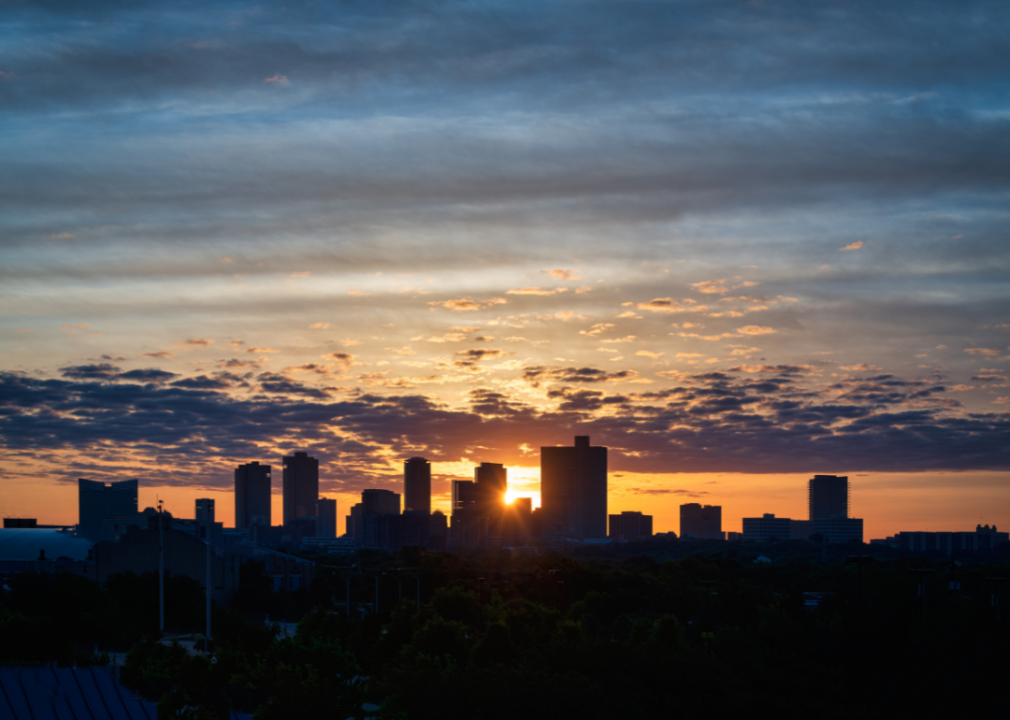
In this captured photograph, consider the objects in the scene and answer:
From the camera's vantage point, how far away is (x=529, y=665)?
51219 mm

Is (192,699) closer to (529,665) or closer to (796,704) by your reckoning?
(529,665)

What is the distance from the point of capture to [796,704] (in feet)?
141

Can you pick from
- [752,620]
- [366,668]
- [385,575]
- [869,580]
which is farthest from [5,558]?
[869,580]

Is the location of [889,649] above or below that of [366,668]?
above

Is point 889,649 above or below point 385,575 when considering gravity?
above

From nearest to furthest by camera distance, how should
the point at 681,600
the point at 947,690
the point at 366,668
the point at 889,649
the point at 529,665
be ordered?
the point at 947,690 < the point at 529,665 < the point at 889,649 < the point at 366,668 < the point at 681,600

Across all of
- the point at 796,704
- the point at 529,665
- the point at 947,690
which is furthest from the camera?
the point at 529,665

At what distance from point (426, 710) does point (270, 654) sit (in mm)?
10875

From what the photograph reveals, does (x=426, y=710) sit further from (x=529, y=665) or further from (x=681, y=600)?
(x=681, y=600)

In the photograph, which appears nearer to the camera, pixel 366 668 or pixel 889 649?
pixel 889 649

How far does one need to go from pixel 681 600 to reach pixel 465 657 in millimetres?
59031

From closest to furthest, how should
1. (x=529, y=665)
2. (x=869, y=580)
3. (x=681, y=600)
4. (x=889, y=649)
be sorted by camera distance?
(x=529, y=665) → (x=889, y=649) → (x=869, y=580) → (x=681, y=600)

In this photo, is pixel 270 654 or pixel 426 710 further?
pixel 270 654

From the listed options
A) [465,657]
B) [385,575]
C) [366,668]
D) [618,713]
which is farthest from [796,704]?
[385,575]
